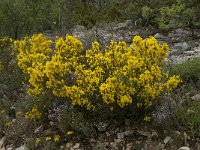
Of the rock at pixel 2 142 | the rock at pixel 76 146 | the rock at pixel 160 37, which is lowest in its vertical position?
the rock at pixel 2 142

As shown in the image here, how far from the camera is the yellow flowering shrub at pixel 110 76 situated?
5.45 meters

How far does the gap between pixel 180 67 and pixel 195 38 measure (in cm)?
369

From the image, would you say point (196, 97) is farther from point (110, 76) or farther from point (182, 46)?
point (182, 46)

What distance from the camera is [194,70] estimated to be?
268 inches

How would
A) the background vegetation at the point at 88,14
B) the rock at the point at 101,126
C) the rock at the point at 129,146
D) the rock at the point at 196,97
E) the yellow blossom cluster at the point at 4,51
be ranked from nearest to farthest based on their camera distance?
the rock at the point at 129,146
the rock at the point at 101,126
the rock at the point at 196,97
the yellow blossom cluster at the point at 4,51
the background vegetation at the point at 88,14

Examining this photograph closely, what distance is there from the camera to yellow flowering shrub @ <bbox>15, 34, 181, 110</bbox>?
5.45 m

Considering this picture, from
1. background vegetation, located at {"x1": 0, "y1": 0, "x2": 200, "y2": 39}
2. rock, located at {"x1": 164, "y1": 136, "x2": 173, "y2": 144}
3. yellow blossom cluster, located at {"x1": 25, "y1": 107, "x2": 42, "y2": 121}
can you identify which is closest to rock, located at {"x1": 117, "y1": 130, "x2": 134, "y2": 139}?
rock, located at {"x1": 164, "y1": 136, "x2": 173, "y2": 144}

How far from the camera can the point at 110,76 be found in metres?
5.70

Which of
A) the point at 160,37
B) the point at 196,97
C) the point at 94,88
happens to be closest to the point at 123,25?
the point at 160,37

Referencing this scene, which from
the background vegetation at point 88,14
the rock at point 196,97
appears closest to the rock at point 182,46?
the background vegetation at point 88,14

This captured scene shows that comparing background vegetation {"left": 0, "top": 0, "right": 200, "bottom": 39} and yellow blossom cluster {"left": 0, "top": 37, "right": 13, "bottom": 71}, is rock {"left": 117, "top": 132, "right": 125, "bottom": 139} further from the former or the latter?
background vegetation {"left": 0, "top": 0, "right": 200, "bottom": 39}

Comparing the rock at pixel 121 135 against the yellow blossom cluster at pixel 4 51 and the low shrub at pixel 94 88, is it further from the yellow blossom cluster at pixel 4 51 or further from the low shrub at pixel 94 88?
the yellow blossom cluster at pixel 4 51

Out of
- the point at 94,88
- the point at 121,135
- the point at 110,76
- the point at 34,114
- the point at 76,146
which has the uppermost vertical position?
the point at 110,76

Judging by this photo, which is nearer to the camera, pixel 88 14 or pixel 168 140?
pixel 168 140
